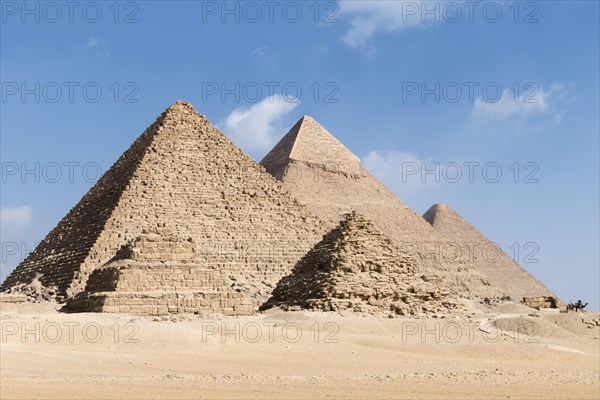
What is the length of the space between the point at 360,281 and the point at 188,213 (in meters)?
18.4

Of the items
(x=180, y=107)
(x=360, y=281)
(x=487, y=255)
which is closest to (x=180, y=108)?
(x=180, y=107)

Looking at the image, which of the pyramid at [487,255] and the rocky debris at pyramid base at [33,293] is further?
the pyramid at [487,255]

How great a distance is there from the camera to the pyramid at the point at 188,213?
43344 millimetres

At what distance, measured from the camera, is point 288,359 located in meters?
17.3

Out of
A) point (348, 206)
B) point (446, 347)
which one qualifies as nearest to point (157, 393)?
point (446, 347)

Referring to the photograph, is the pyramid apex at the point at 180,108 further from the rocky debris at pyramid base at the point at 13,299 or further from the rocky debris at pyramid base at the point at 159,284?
the rocky debris at pyramid base at the point at 159,284

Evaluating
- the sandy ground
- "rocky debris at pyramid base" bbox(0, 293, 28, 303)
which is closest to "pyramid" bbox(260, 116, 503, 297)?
"rocky debris at pyramid base" bbox(0, 293, 28, 303)

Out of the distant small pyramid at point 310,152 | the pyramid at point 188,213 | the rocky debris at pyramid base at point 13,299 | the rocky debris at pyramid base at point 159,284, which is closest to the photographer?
the rocky debris at pyramid base at point 159,284

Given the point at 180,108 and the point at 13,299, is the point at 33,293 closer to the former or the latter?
the point at 13,299

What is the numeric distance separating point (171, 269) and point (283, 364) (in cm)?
966

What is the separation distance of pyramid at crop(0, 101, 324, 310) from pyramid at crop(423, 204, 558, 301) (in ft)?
97.9

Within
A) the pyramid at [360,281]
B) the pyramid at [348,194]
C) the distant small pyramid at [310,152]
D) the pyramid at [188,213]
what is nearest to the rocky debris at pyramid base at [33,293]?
the pyramid at [188,213]

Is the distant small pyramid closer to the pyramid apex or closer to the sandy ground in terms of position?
the pyramid apex

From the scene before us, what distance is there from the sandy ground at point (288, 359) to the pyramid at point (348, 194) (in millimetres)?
37252
